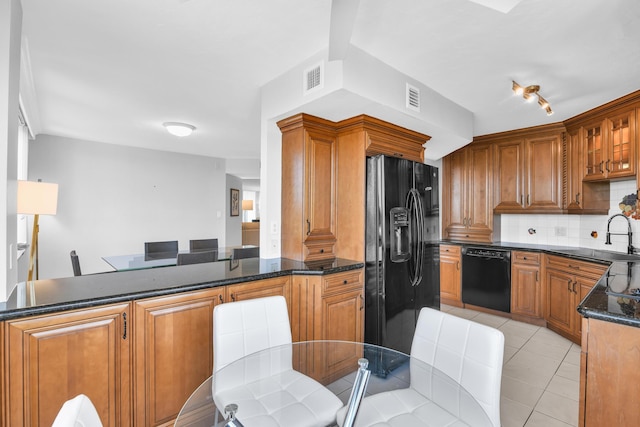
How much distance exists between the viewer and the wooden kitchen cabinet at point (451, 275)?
419cm

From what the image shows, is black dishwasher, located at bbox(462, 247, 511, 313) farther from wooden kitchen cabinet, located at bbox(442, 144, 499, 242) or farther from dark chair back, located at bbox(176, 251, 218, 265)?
dark chair back, located at bbox(176, 251, 218, 265)

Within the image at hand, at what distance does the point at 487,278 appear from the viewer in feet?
12.9

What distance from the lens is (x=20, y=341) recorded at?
1.31m

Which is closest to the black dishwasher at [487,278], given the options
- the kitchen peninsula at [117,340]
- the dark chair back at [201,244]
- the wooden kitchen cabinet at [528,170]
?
the wooden kitchen cabinet at [528,170]

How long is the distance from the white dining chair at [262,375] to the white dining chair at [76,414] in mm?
566

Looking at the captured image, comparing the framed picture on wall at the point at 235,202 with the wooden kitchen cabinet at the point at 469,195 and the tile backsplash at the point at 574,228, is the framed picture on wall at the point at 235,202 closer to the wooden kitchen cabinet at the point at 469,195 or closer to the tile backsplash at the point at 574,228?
the wooden kitchen cabinet at the point at 469,195

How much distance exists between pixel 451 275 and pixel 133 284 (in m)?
3.87

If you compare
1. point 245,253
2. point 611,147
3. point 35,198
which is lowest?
point 245,253

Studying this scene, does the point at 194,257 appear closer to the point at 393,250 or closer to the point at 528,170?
the point at 393,250

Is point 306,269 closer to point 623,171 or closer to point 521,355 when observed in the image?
point 521,355

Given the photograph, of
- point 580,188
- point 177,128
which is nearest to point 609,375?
point 580,188

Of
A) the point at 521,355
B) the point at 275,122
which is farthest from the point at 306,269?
the point at 521,355

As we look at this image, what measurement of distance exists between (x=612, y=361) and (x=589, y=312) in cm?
20

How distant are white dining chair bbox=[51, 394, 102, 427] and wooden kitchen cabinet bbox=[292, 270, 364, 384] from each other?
1.60m
